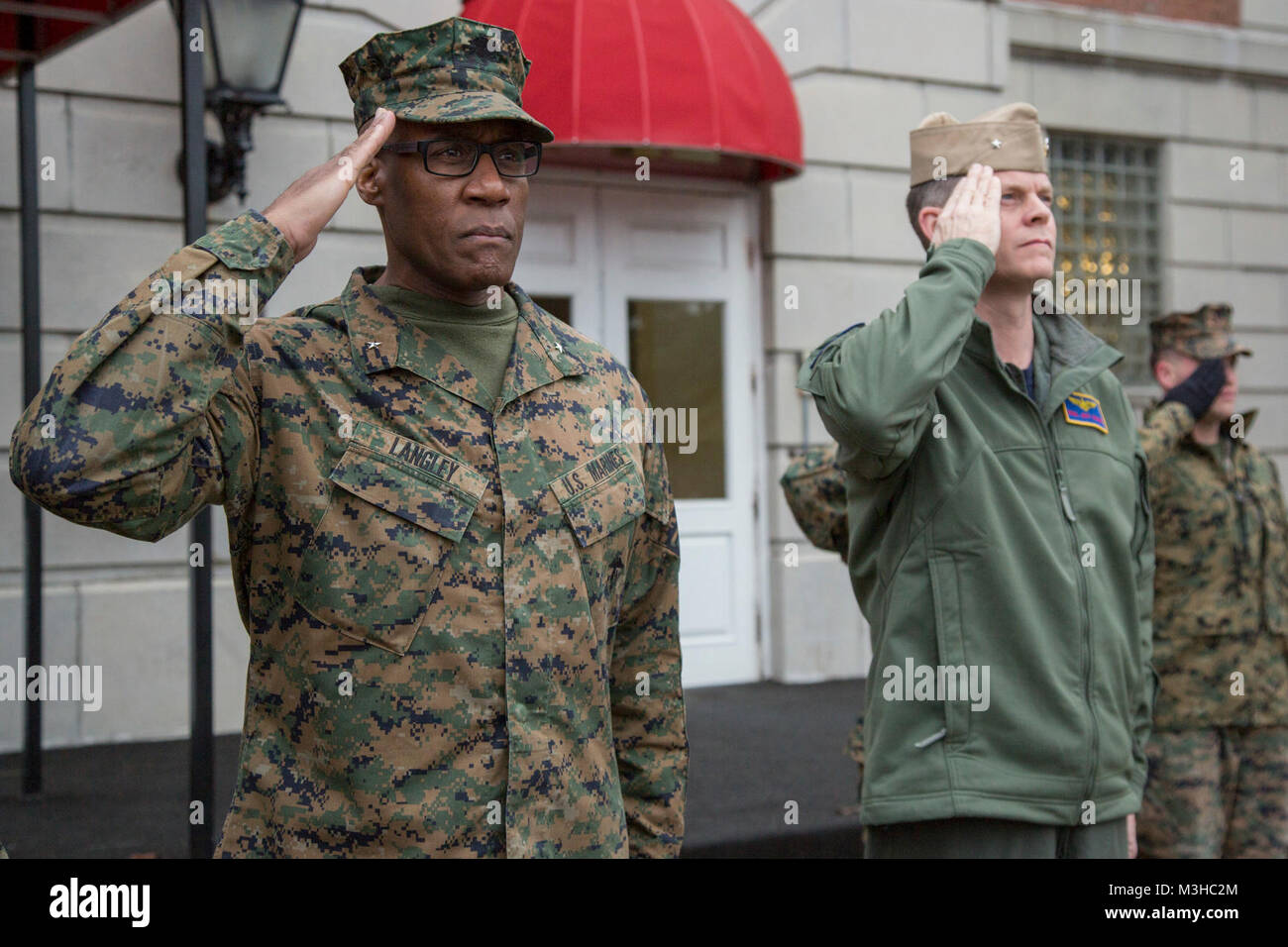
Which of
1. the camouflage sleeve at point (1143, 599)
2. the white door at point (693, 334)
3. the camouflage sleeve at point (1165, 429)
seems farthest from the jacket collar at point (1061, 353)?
the white door at point (693, 334)

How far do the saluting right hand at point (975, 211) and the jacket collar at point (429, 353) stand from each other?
3.22 ft

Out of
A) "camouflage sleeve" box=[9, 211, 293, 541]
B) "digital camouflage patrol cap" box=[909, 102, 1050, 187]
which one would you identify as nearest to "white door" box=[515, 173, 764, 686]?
"digital camouflage patrol cap" box=[909, 102, 1050, 187]

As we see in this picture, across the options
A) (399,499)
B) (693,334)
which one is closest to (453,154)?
(399,499)

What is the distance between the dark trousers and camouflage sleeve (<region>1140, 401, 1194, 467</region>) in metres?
2.31

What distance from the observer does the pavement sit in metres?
4.79

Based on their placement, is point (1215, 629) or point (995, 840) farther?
point (1215, 629)

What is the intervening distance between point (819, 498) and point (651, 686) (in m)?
1.24

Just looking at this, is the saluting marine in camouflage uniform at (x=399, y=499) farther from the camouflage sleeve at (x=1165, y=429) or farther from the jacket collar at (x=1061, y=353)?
the camouflage sleeve at (x=1165, y=429)

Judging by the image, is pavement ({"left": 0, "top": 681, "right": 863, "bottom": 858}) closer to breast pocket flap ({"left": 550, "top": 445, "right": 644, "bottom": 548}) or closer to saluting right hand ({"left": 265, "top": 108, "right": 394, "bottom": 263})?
breast pocket flap ({"left": 550, "top": 445, "right": 644, "bottom": 548})

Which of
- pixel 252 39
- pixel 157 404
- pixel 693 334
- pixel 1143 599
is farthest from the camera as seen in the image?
pixel 693 334

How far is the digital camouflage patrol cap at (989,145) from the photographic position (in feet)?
9.77

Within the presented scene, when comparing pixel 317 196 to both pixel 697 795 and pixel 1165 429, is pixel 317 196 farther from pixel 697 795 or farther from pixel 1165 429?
pixel 697 795

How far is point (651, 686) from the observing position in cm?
244
